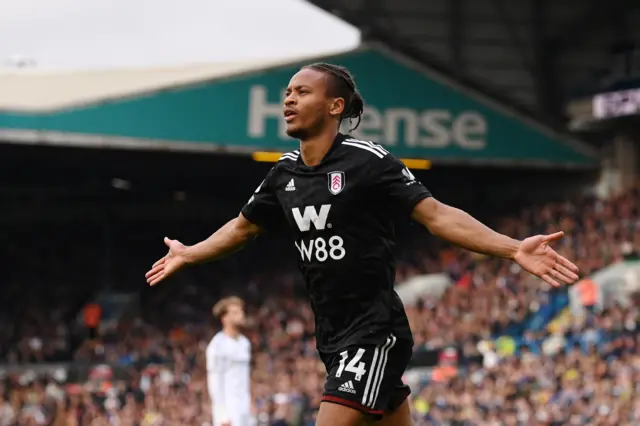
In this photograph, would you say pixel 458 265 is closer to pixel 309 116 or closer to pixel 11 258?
pixel 11 258

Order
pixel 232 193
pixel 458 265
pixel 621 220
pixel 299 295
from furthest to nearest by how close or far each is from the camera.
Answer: pixel 232 193 < pixel 299 295 < pixel 458 265 < pixel 621 220

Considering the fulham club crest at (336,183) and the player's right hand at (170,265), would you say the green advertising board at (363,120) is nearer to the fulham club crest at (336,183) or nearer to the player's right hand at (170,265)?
the player's right hand at (170,265)

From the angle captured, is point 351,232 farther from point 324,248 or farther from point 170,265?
point 170,265

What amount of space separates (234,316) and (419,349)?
10.4 meters

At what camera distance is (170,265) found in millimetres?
6324

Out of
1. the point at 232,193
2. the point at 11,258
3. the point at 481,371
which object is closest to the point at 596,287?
the point at 481,371

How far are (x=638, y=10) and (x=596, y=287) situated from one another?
1276 centimetres

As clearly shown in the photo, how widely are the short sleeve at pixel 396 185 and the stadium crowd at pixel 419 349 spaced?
1040 cm

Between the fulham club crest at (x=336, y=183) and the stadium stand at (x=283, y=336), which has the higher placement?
the fulham club crest at (x=336, y=183)

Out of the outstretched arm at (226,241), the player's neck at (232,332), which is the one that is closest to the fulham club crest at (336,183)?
the outstretched arm at (226,241)

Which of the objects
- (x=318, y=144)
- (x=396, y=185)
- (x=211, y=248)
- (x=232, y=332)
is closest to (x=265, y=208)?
(x=211, y=248)

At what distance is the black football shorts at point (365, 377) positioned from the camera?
5.60 m

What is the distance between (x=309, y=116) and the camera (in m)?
5.71

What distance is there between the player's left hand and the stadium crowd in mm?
10557
